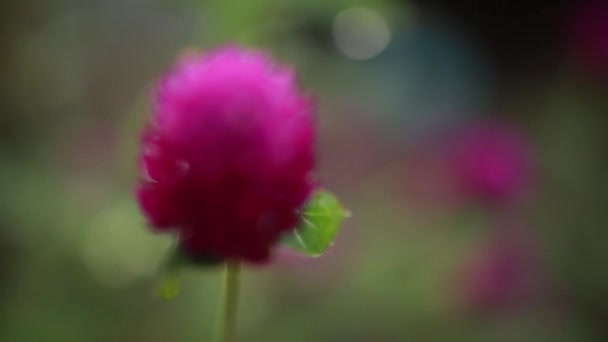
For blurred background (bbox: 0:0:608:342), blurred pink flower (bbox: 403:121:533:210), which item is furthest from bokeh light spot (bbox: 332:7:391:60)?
blurred pink flower (bbox: 403:121:533:210)

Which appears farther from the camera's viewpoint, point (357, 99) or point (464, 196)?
point (357, 99)

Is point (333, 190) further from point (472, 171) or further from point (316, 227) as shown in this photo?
point (316, 227)

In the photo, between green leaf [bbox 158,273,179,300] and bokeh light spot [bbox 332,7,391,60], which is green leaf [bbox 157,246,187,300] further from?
bokeh light spot [bbox 332,7,391,60]

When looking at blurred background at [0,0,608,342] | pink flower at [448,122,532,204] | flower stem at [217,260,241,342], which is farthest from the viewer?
pink flower at [448,122,532,204]

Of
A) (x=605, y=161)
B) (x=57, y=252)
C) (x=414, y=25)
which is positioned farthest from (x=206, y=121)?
(x=414, y=25)

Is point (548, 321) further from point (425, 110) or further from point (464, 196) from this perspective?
point (425, 110)

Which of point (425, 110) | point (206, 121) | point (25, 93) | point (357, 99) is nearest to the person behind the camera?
point (206, 121)

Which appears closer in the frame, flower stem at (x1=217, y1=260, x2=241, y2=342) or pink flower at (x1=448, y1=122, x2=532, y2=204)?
flower stem at (x1=217, y1=260, x2=241, y2=342)

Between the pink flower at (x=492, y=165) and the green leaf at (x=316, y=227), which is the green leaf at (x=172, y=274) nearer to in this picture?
the green leaf at (x=316, y=227)
